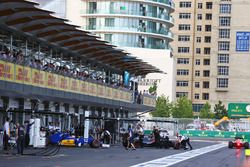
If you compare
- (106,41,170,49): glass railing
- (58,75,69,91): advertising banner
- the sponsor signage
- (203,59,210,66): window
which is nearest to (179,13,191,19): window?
(203,59,210,66): window

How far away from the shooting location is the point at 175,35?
152m

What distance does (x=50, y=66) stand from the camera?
4550cm

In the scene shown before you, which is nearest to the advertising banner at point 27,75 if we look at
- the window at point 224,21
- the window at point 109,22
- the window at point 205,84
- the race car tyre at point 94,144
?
the race car tyre at point 94,144

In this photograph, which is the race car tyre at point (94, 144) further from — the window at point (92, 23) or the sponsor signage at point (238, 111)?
the window at point (92, 23)

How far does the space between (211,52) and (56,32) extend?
101567 mm

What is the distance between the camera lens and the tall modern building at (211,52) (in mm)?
141625

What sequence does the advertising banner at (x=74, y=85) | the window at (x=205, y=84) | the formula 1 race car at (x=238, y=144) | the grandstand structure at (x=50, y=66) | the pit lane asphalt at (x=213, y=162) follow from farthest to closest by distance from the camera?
the window at (x=205, y=84) → the formula 1 race car at (x=238, y=144) → the advertising banner at (x=74, y=85) → the grandstand structure at (x=50, y=66) → the pit lane asphalt at (x=213, y=162)

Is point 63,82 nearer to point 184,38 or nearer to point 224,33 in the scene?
point 224,33

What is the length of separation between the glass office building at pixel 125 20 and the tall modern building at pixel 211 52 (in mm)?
19646

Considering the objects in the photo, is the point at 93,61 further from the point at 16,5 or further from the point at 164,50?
the point at 164,50

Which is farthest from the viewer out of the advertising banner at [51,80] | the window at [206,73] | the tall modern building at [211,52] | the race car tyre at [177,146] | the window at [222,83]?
the window at [206,73]

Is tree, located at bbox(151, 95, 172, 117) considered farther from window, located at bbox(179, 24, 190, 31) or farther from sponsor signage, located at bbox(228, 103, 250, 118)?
sponsor signage, located at bbox(228, 103, 250, 118)

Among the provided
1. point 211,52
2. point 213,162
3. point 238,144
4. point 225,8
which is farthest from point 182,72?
point 213,162

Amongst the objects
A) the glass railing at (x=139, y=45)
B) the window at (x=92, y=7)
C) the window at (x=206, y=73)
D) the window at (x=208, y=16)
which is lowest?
the window at (x=206, y=73)
